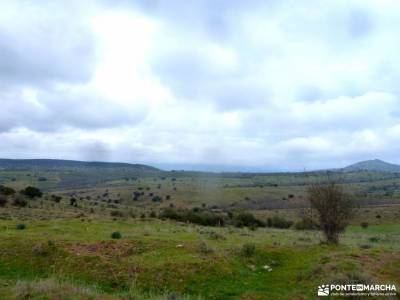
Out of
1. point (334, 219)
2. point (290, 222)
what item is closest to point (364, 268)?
point (334, 219)

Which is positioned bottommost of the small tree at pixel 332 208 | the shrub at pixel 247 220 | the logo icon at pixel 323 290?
the shrub at pixel 247 220

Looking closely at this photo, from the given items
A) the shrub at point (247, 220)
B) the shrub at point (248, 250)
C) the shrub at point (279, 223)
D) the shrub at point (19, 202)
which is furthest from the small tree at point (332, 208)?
the shrub at point (19, 202)

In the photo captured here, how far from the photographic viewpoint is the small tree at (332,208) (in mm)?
20531

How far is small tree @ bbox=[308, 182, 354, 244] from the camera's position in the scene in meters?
20.5

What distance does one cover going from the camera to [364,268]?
14500mm

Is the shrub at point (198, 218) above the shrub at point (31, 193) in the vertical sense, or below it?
below

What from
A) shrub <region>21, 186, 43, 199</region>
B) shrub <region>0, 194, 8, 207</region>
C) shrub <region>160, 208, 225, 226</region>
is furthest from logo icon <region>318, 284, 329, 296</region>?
shrub <region>21, 186, 43, 199</region>

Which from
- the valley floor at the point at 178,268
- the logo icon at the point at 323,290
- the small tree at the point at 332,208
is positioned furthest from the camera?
the small tree at the point at 332,208

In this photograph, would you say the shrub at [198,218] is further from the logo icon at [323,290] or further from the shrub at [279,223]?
the logo icon at [323,290]

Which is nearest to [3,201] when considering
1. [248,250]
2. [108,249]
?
[108,249]

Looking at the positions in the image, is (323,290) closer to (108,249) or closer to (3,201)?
(108,249)

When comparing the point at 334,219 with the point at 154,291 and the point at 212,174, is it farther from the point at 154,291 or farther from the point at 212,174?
the point at 212,174

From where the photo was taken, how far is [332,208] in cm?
2061

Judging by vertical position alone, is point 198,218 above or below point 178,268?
below
